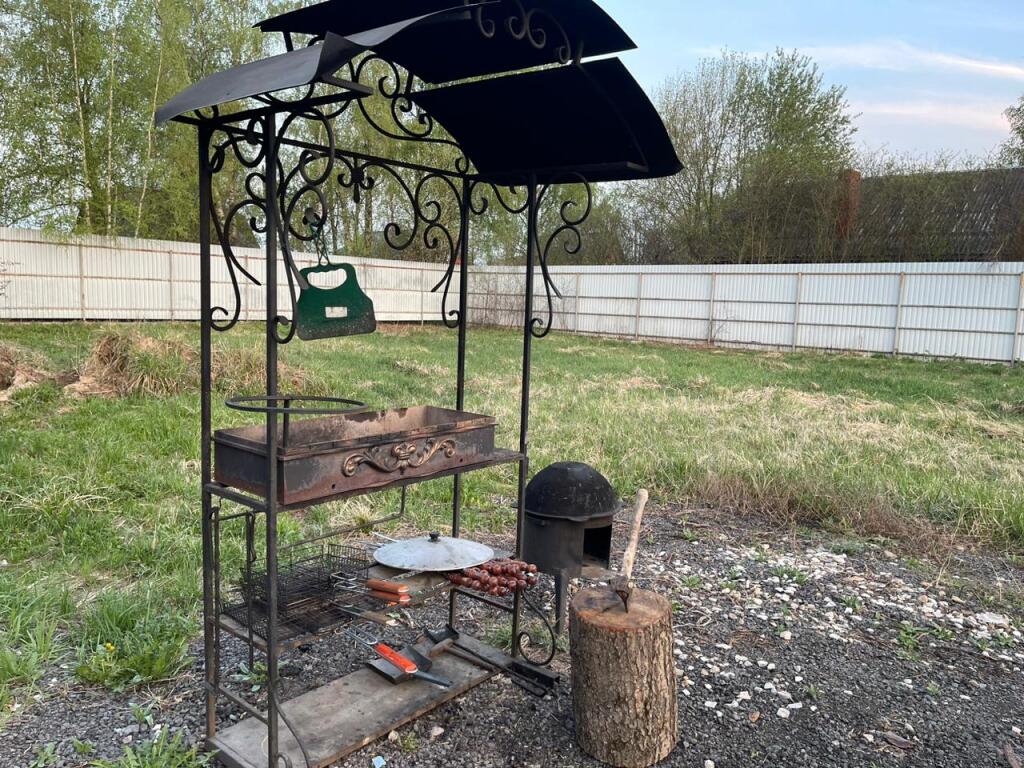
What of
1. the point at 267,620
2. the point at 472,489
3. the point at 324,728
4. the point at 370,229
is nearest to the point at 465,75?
the point at 267,620

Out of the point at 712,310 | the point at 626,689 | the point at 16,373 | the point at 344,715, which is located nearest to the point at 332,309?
the point at 344,715

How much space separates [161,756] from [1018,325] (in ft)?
50.0

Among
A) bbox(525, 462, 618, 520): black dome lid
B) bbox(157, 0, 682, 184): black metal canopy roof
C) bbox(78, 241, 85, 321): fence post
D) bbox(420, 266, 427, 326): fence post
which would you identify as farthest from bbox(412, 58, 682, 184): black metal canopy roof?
bbox(420, 266, 427, 326): fence post

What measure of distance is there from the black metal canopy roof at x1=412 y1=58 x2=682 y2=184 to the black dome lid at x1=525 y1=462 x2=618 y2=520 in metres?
1.24

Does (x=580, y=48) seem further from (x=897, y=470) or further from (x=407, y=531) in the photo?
(x=897, y=470)

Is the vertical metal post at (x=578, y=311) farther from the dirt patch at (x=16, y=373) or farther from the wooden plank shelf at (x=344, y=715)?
the wooden plank shelf at (x=344, y=715)

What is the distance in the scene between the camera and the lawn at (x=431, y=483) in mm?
2934

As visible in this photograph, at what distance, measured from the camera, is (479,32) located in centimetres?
227

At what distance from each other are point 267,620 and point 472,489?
293cm

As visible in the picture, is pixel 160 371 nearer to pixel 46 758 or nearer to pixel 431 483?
pixel 431 483

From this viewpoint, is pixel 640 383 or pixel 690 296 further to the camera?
pixel 690 296

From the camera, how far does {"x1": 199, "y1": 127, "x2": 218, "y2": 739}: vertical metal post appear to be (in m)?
2.02

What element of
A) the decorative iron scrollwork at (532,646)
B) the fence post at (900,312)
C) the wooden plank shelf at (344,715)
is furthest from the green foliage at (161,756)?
the fence post at (900,312)

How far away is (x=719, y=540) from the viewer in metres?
4.26
